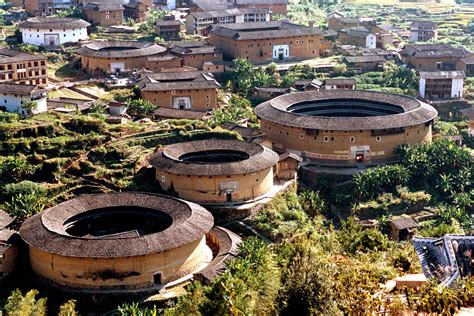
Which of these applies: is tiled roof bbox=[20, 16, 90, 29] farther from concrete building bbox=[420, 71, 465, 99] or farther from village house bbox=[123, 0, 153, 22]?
concrete building bbox=[420, 71, 465, 99]

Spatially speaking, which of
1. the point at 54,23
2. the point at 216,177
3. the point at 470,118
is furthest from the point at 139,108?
the point at 470,118

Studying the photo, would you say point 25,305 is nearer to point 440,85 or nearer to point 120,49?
point 120,49

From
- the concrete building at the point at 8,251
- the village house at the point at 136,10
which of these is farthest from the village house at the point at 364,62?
the concrete building at the point at 8,251

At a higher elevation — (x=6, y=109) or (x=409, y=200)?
(x=6, y=109)

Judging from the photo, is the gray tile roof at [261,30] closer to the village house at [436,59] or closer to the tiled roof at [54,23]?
the village house at [436,59]

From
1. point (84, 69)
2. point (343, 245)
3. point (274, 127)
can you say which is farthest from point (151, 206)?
point (84, 69)

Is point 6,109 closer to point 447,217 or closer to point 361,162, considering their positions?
point 361,162
